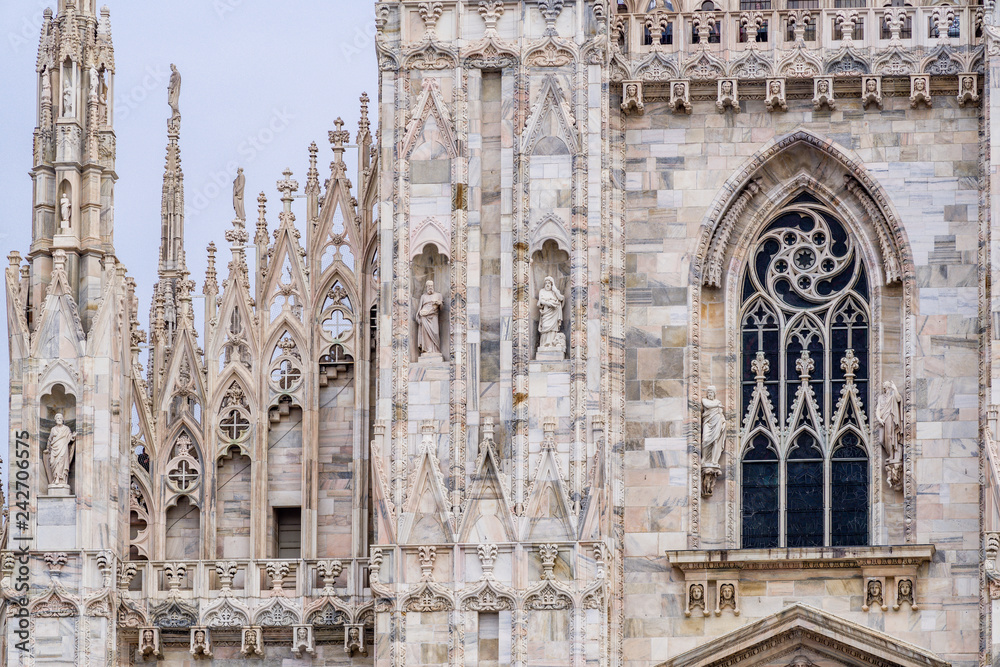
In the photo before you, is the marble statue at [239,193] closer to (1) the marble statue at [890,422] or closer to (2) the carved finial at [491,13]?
(2) the carved finial at [491,13]

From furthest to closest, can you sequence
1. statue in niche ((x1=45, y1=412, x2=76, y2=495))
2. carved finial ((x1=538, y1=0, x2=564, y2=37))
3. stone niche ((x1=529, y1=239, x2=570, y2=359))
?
carved finial ((x1=538, y1=0, x2=564, y2=37)) → stone niche ((x1=529, y1=239, x2=570, y2=359)) → statue in niche ((x1=45, y1=412, x2=76, y2=495))

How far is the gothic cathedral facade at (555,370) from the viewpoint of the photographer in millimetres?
25812

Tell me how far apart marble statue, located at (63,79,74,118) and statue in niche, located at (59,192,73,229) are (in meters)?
0.87

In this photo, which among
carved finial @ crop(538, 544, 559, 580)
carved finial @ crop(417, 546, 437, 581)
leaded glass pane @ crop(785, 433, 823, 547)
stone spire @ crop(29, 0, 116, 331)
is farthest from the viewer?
leaded glass pane @ crop(785, 433, 823, 547)

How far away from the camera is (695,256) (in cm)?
2733

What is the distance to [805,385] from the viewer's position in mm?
27234

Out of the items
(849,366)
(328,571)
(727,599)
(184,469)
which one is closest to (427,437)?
(328,571)

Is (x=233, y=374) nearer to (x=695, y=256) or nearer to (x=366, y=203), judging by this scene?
(x=366, y=203)

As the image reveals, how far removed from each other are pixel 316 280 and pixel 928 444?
21.2 ft

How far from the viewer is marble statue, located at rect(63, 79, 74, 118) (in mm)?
27022

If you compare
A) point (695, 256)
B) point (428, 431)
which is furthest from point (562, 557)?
point (695, 256)

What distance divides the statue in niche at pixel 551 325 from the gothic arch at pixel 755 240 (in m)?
1.62

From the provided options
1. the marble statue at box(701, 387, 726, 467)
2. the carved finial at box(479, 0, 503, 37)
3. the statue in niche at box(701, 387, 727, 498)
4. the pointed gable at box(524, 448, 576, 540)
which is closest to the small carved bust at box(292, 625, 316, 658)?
the pointed gable at box(524, 448, 576, 540)

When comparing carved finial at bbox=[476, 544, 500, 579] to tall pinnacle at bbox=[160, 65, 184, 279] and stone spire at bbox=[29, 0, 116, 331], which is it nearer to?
stone spire at bbox=[29, 0, 116, 331]
